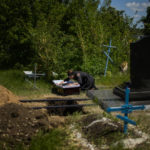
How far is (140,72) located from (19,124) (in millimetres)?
5050

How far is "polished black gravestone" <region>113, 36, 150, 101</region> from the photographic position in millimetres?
7455

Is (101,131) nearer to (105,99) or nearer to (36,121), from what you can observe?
(36,121)

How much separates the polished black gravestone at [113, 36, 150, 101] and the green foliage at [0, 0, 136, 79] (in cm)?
404

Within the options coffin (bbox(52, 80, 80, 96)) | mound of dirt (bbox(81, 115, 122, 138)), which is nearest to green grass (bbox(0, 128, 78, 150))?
mound of dirt (bbox(81, 115, 122, 138))

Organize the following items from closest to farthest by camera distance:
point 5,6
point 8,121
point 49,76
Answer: point 8,121 → point 49,76 → point 5,6

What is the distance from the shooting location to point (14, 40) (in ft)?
50.6

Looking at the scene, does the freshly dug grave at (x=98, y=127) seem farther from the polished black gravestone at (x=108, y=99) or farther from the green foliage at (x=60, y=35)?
the green foliage at (x=60, y=35)

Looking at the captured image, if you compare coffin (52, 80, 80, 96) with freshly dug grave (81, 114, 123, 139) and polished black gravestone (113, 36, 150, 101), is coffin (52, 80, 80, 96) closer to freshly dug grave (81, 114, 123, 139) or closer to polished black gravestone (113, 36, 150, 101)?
polished black gravestone (113, 36, 150, 101)

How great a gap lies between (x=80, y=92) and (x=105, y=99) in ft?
7.22

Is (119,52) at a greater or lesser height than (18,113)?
greater

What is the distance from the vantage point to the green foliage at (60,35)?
39.6 feet

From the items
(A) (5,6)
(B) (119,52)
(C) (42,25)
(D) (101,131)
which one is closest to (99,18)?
(B) (119,52)

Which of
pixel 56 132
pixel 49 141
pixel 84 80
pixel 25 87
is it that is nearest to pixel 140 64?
pixel 84 80

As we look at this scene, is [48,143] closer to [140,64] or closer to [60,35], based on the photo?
[140,64]
